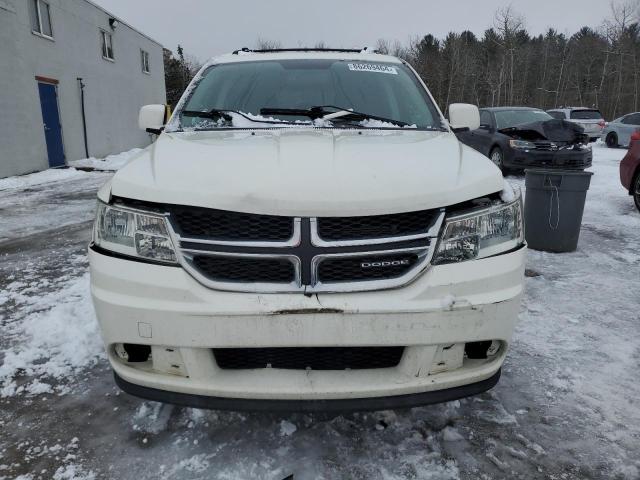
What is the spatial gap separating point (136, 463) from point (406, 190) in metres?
1.61

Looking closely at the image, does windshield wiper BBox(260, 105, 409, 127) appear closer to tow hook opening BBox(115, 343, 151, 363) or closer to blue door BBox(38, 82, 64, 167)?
tow hook opening BBox(115, 343, 151, 363)

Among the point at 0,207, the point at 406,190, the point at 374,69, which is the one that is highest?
the point at 374,69

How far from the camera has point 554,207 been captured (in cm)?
495

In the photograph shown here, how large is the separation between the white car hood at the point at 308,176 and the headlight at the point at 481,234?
0.09 meters

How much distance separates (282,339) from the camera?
1698 millimetres

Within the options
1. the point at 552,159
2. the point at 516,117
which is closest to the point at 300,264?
the point at 552,159

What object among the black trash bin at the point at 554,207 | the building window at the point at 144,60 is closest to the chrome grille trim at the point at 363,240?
the black trash bin at the point at 554,207

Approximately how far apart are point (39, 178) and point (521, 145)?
11986 mm

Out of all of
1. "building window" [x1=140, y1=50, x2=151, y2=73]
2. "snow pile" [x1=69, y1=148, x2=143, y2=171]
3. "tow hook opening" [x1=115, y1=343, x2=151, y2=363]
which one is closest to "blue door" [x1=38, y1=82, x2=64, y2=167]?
"snow pile" [x1=69, y1=148, x2=143, y2=171]

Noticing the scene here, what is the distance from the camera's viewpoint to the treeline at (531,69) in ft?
138

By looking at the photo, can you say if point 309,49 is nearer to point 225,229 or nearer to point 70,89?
point 225,229

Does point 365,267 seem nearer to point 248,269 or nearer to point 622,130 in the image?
point 248,269

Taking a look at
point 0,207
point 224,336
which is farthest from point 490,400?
point 0,207

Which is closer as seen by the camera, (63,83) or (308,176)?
(308,176)
